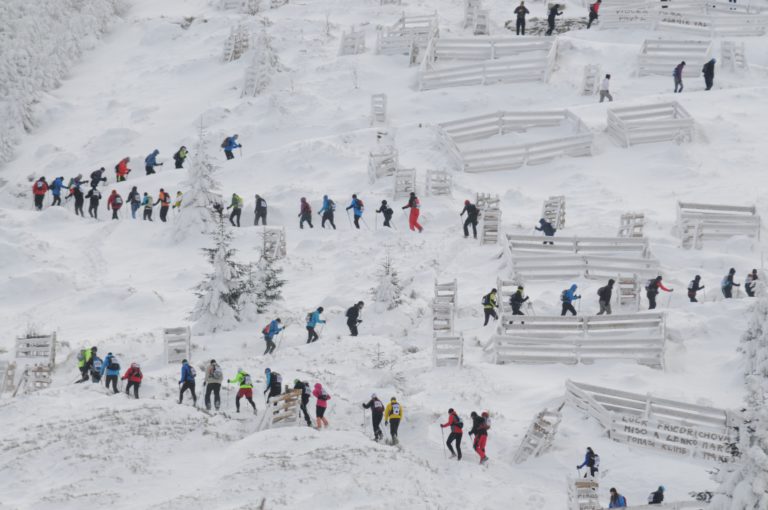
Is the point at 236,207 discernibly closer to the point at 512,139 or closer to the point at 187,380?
the point at 512,139

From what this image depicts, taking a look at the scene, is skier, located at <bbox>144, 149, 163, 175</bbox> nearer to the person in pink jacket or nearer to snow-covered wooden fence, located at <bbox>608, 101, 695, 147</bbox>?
snow-covered wooden fence, located at <bbox>608, 101, 695, 147</bbox>

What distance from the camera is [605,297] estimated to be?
29406 millimetres

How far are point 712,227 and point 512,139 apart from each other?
1091 centimetres

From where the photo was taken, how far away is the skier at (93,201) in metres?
40.7

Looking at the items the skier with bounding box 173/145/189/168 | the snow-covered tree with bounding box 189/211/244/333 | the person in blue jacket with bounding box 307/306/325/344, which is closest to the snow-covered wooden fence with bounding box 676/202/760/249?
the person in blue jacket with bounding box 307/306/325/344

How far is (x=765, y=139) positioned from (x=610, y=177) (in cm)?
610

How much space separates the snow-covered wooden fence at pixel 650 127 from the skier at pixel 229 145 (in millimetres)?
13474

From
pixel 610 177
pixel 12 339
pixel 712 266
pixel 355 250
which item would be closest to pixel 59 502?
pixel 12 339

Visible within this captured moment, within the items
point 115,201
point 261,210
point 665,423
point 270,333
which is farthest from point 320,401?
point 115,201

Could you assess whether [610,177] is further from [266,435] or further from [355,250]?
[266,435]

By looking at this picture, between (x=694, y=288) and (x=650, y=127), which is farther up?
(x=650, y=127)

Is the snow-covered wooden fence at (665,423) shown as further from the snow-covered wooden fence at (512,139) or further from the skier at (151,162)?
the skier at (151,162)

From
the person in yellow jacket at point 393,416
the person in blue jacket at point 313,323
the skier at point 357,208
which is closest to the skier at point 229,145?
the skier at point 357,208

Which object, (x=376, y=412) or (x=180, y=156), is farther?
(x=180, y=156)
